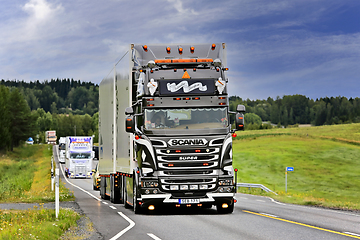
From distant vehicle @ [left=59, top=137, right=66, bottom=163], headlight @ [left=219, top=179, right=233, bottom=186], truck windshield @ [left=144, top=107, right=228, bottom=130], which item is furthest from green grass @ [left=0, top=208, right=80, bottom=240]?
distant vehicle @ [left=59, top=137, right=66, bottom=163]

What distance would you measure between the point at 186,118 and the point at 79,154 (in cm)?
4169

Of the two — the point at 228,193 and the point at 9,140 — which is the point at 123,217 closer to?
the point at 228,193

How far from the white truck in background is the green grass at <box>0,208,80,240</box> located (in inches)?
1341

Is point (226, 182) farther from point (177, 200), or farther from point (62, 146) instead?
point (62, 146)

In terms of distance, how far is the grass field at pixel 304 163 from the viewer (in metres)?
50.6

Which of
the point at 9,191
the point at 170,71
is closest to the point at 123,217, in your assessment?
the point at 170,71

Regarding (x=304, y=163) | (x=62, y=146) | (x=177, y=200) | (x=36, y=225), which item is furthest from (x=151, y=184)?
(x=304, y=163)

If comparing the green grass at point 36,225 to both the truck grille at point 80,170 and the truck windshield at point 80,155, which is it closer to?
the truck windshield at point 80,155

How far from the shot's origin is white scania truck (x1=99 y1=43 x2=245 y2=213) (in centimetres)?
1220

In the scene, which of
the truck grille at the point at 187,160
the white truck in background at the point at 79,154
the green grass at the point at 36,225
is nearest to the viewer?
the truck grille at the point at 187,160

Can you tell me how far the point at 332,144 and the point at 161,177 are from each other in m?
83.2

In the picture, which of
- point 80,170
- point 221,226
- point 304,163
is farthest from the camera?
point 304,163

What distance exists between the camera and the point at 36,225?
14648mm

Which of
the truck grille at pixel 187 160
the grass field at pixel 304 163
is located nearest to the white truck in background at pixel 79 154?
the grass field at pixel 304 163
